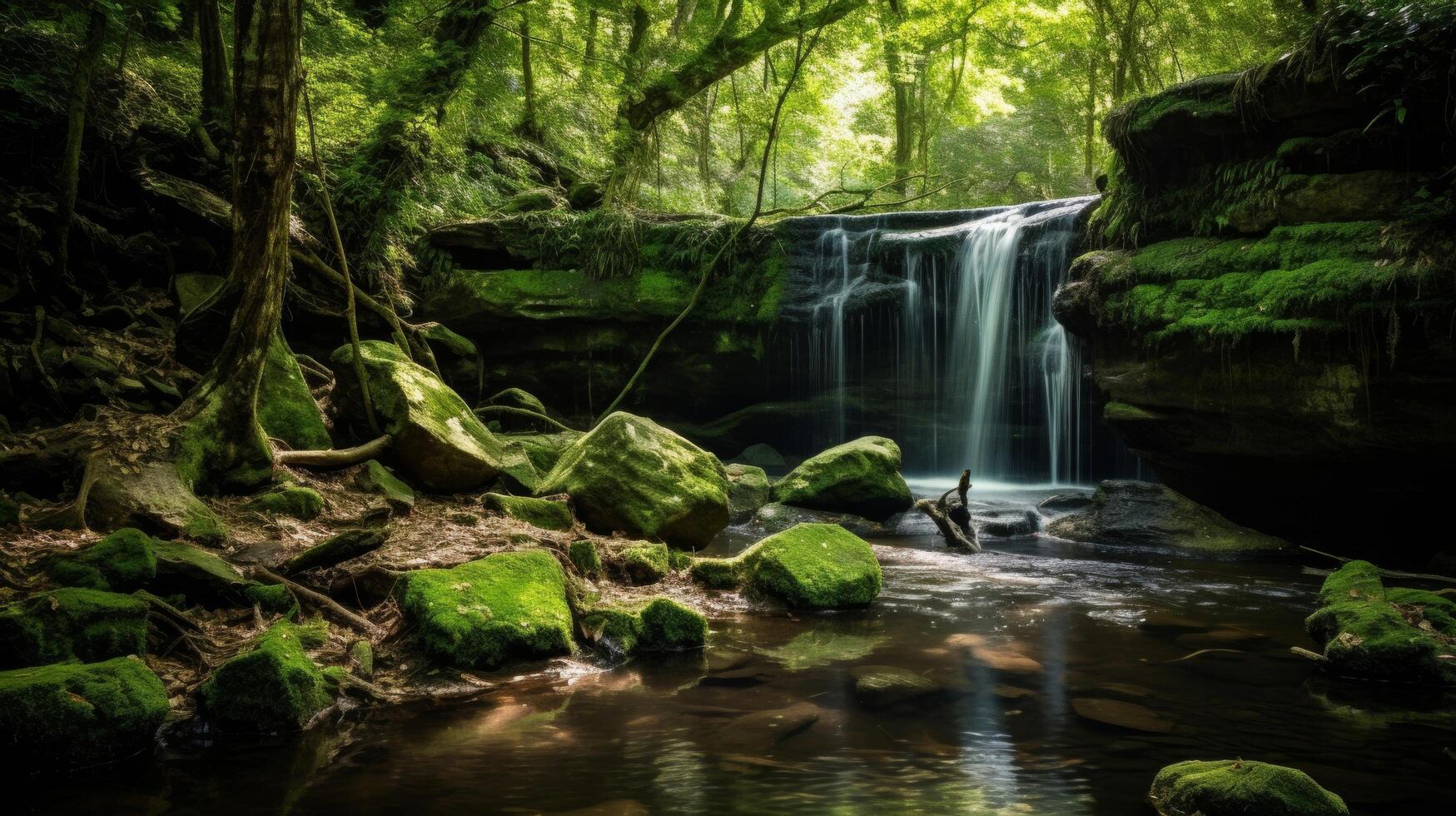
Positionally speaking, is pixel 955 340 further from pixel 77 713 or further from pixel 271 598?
pixel 77 713

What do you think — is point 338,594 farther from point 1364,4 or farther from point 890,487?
point 1364,4

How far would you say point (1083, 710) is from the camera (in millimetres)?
4133

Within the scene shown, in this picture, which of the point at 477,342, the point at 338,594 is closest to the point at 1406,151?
the point at 338,594

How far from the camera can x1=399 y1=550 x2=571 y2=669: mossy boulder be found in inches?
171

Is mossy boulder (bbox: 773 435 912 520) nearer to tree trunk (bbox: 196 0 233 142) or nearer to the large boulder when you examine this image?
the large boulder

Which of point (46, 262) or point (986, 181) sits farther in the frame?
point (986, 181)

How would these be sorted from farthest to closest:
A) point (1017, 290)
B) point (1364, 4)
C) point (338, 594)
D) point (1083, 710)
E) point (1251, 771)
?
point (1017, 290)
point (1364, 4)
point (338, 594)
point (1083, 710)
point (1251, 771)

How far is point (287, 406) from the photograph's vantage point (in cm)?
741

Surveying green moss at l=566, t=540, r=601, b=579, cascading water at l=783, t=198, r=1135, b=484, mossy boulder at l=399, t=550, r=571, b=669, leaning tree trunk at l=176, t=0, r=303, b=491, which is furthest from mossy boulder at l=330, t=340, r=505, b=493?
cascading water at l=783, t=198, r=1135, b=484

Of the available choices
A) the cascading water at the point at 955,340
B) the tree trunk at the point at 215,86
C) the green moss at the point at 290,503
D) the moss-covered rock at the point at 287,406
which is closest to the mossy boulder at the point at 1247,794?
the green moss at the point at 290,503

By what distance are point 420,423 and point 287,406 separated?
1241 millimetres

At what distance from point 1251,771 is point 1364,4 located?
7.83 metres

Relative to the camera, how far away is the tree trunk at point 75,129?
7746 millimetres

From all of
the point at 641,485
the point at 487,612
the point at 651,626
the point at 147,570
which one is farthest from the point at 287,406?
the point at 651,626
